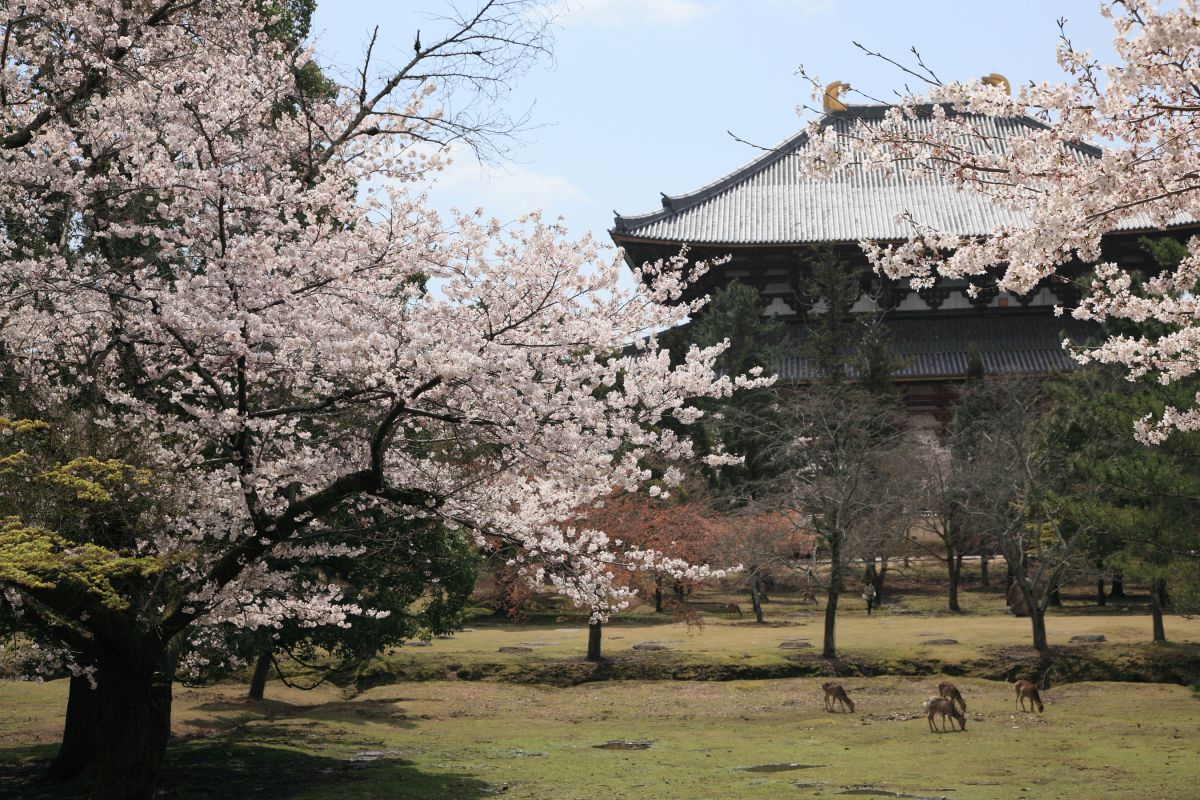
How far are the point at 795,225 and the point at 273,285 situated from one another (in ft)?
110

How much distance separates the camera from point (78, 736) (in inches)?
489

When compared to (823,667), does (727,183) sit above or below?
above

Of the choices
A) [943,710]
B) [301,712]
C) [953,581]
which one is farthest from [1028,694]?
[301,712]

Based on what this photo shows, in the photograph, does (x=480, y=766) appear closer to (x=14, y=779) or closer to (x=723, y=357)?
(x=14, y=779)

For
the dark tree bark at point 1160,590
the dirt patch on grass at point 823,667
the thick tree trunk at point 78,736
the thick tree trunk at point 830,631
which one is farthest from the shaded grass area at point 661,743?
the dark tree bark at point 1160,590

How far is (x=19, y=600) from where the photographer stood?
9.14 metres

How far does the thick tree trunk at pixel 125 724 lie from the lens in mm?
9859

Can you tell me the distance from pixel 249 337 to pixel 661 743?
32.1 feet

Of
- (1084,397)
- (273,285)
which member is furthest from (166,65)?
(1084,397)

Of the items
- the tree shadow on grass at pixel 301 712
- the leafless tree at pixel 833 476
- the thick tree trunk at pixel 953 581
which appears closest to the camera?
the tree shadow on grass at pixel 301 712

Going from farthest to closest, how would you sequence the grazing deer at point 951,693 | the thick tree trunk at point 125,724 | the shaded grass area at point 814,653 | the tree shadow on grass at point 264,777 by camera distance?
the shaded grass area at point 814,653
the grazing deer at point 951,693
the tree shadow on grass at point 264,777
the thick tree trunk at point 125,724

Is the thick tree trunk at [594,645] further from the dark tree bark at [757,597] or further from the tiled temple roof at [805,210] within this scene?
the tiled temple roof at [805,210]

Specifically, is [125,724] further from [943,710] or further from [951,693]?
[951,693]

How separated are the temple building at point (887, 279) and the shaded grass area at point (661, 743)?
61.0 ft
